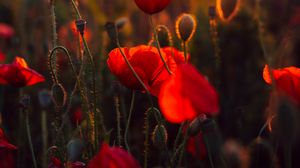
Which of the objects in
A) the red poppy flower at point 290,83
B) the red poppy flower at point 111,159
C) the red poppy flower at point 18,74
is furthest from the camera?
the red poppy flower at point 18,74

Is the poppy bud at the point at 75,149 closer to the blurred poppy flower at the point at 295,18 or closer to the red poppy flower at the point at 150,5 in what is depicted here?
the red poppy flower at the point at 150,5

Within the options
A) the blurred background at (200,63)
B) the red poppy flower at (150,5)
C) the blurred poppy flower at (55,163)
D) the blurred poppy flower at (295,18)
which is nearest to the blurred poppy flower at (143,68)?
the red poppy flower at (150,5)

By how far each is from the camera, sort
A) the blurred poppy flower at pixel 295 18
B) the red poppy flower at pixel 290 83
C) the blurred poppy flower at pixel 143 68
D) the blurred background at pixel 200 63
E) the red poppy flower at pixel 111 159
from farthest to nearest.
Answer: the blurred poppy flower at pixel 295 18 < the blurred background at pixel 200 63 < the blurred poppy flower at pixel 143 68 < the red poppy flower at pixel 290 83 < the red poppy flower at pixel 111 159

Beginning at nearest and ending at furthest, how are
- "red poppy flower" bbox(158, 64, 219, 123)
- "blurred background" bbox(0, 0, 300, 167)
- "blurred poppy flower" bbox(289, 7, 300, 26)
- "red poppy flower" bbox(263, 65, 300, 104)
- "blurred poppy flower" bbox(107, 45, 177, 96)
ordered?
"red poppy flower" bbox(158, 64, 219, 123), "red poppy flower" bbox(263, 65, 300, 104), "blurred poppy flower" bbox(107, 45, 177, 96), "blurred background" bbox(0, 0, 300, 167), "blurred poppy flower" bbox(289, 7, 300, 26)

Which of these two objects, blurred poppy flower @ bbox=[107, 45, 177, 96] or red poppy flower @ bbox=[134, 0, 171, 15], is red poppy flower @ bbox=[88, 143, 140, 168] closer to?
blurred poppy flower @ bbox=[107, 45, 177, 96]

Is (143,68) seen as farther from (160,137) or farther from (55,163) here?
(55,163)

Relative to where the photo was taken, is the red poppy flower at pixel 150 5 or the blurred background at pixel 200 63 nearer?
the red poppy flower at pixel 150 5

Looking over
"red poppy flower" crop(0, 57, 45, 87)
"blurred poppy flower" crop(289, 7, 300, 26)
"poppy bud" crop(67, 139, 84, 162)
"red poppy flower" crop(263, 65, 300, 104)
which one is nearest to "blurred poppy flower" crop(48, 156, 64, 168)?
"poppy bud" crop(67, 139, 84, 162)
